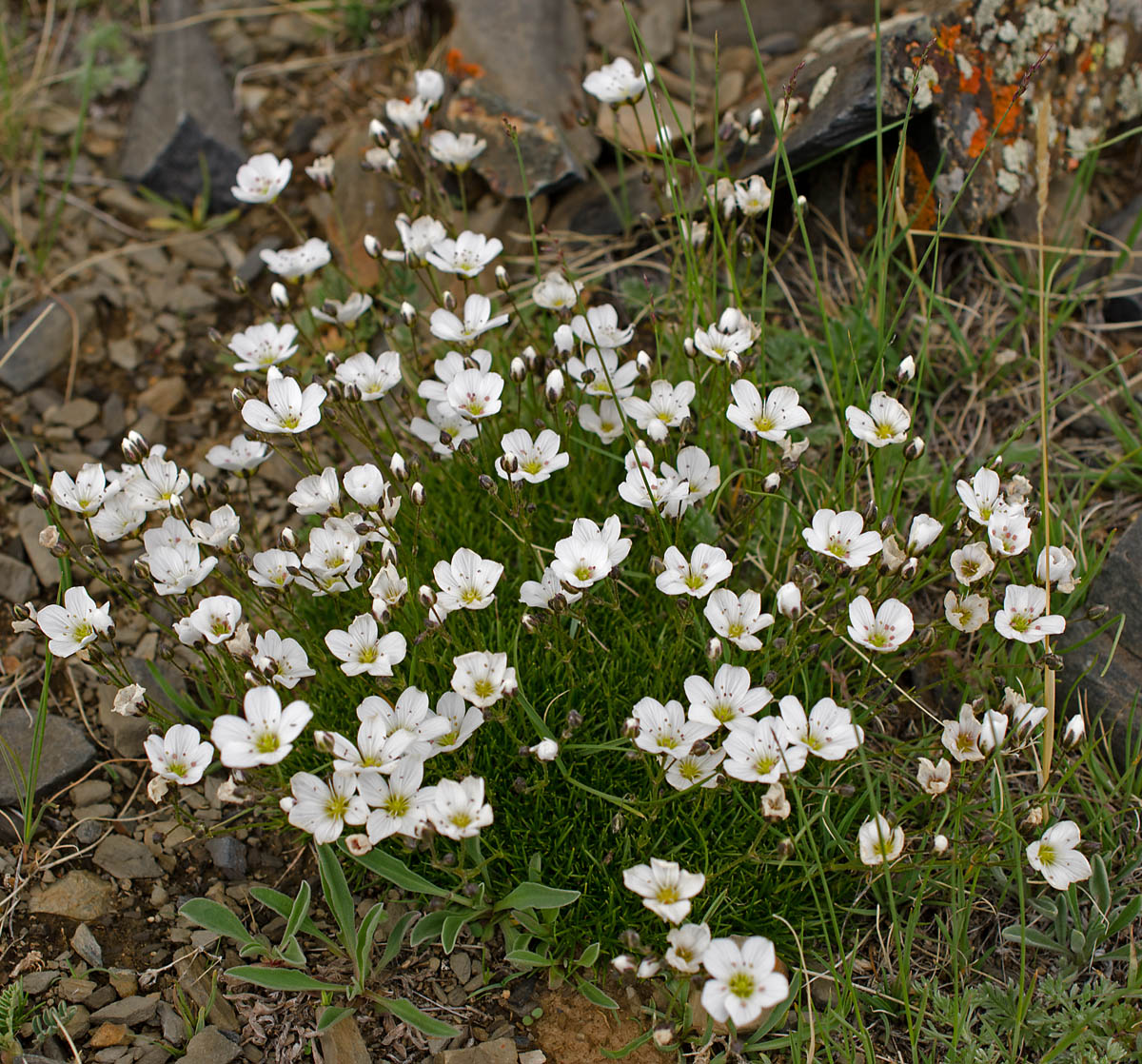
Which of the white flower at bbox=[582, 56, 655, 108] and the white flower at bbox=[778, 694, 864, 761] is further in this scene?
the white flower at bbox=[582, 56, 655, 108]

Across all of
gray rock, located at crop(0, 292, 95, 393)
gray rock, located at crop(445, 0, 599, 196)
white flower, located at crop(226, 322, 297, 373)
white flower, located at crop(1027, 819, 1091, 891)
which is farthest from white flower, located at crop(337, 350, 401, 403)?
white flower, located at crop(1027, 819, 1091, 891)

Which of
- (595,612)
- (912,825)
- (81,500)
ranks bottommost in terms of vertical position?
(912,825)

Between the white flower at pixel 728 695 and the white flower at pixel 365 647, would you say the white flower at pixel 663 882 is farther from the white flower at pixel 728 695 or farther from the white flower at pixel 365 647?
the white flower at pixel 365 647

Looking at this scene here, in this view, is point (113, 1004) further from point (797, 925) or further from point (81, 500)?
point (797, 925)

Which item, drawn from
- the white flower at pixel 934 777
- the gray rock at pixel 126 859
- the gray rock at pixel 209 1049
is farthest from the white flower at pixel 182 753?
the white flower at pixel 934 777

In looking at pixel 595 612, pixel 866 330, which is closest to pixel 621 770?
pixel 595 612

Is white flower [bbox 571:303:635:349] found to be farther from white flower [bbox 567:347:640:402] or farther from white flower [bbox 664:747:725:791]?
white flower [bbox 664:747:725:791]
